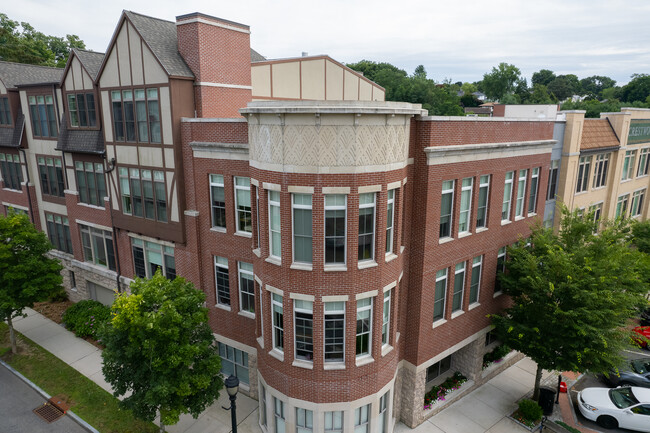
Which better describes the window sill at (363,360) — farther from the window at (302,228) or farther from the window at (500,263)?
the window at (500,263)

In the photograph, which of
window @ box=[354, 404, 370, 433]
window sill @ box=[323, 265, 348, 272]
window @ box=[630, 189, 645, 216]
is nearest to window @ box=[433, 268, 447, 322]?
window @ box=[354, 404, 370, 433]

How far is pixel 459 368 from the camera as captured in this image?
18.6 metres

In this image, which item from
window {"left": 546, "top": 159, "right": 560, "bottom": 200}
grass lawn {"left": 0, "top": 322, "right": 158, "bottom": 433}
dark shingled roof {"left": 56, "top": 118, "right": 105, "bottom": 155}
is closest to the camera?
grass lawn {"left": 0, "top": 322, "right": 158, "bottom": 433}

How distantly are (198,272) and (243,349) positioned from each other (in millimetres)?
3832

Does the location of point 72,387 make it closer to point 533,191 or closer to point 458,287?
point 458,287

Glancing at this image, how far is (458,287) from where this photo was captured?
16.4m

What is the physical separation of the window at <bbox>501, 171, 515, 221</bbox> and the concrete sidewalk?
781cm

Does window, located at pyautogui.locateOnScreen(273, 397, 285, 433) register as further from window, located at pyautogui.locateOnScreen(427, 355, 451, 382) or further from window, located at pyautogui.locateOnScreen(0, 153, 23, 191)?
window, located at pyautogui.locateOnScreen(0, 153, 23, 191)

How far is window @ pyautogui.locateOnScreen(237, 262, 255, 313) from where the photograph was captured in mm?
16234

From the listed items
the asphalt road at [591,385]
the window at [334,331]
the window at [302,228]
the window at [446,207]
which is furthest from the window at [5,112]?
the asphalt road at [591,385]

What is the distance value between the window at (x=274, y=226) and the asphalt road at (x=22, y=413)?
421 inches

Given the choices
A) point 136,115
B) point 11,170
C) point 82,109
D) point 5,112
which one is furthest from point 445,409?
point 5,112

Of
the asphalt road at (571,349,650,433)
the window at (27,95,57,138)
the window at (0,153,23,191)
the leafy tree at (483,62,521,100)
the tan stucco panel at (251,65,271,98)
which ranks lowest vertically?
the asphalt road at (571,349,650,433)

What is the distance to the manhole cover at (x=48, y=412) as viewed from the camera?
1595cm
